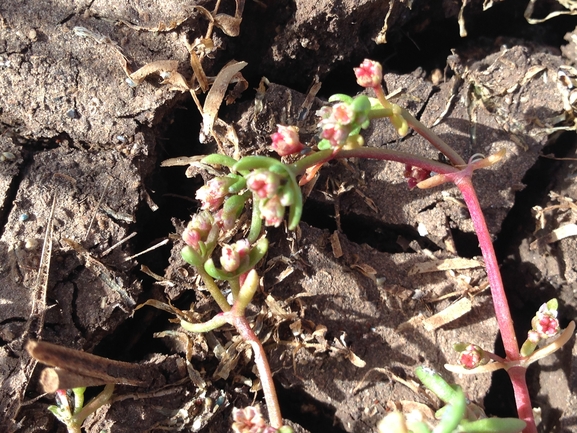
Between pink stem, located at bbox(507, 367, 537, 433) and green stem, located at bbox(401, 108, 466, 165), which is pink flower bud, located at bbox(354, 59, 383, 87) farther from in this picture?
pink stem, located at bbox(507, 367, 537, 433)

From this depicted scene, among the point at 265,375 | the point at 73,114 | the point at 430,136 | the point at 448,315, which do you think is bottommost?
the point at 448,315

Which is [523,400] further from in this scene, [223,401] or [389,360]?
[223,401]

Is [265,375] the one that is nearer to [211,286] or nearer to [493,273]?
[211,286]

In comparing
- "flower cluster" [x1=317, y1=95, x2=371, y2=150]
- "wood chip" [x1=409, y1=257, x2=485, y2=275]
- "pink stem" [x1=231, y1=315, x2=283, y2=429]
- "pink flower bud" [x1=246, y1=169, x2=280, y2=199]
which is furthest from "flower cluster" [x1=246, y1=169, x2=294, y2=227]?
"wood chip" [x1=409, y1=257, x2=485, y2=275]

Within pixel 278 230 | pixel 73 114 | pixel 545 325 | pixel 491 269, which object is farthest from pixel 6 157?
pixel 545 325

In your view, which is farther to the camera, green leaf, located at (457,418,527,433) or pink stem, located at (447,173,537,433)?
pink stem, located at (447,173,537,433)

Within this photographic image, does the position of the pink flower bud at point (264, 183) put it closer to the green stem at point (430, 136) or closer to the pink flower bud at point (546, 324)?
the green stem at point (430, 136)
